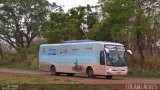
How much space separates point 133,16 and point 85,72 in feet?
27.5

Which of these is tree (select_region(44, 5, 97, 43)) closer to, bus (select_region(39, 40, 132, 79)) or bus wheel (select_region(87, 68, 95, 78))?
bus (select_region(39, 40, 132, 79))

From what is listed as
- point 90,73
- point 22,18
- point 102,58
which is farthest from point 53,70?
point 22,18

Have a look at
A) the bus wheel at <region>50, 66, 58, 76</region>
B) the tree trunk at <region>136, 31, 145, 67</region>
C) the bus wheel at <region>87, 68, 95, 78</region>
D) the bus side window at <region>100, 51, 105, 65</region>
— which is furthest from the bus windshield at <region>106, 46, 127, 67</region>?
the tree trunk at <region>136, 31, 145, 67</region>

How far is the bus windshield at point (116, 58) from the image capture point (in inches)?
1237

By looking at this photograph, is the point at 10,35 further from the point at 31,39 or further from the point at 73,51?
the point at 73,51

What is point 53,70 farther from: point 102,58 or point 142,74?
point 142,74

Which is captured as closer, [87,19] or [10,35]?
[87,19]

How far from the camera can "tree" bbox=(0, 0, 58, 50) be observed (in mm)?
67438

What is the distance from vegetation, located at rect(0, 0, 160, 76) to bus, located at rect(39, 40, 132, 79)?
552 centimetres

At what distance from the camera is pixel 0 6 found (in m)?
67.8

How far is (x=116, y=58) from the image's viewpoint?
104ft

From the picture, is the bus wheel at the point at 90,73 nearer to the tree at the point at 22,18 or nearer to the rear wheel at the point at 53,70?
the rear wheel at the point at 53,70

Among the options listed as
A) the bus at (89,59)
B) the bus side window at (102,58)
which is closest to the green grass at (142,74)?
the bus at (89,59)

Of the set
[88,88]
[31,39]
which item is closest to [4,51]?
[31,39]
